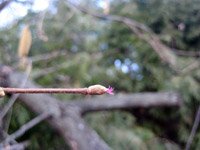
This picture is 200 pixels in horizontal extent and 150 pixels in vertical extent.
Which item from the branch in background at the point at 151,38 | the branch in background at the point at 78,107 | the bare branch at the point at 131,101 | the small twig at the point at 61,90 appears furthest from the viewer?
the branch in background at the point at 151,38

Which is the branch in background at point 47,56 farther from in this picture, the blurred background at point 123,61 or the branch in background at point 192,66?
the branch in background at point 192,66

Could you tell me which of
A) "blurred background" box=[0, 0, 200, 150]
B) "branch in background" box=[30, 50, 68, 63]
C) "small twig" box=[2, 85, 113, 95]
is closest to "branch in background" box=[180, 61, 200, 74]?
"blurred background" box=[0, 0, 200, 150]

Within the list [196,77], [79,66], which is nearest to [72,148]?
[79,66]

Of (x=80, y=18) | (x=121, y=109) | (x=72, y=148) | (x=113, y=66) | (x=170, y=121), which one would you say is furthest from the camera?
(x=80, y=18)

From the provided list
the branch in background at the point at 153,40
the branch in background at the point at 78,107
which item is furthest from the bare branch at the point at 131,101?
the branch in background at the point at 153,40

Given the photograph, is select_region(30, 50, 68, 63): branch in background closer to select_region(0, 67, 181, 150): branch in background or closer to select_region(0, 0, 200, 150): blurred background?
select_region(0, 0, 200, 150): blurred background

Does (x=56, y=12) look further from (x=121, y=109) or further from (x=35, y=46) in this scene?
(x=121, y=109)

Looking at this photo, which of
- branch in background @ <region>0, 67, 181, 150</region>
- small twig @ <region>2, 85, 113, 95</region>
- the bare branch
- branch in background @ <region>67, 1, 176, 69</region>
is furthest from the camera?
branch in background @ <region>67, 1, 176, 69</region>
